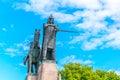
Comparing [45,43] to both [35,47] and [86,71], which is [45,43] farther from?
[86,71]

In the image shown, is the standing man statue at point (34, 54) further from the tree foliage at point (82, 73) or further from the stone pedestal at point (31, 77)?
the tree foliage at point (82, 73)

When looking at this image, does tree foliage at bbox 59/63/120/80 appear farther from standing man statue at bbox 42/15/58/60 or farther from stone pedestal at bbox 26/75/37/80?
standing man statue at bbox 42/15/58/60

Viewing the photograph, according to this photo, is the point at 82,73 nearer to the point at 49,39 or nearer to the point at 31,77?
the point at 31,77

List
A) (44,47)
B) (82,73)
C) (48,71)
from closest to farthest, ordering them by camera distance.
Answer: (48,71)
(44,47)
(82,73)

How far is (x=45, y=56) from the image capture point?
21344 millimetres

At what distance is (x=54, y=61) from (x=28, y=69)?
2064 mm

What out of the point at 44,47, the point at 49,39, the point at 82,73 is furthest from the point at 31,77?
the point at 82,73

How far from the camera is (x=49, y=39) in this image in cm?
2177

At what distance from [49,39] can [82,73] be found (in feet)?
58.8

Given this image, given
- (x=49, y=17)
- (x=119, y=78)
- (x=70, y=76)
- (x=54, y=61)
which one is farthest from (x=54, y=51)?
(x=119, y=78)

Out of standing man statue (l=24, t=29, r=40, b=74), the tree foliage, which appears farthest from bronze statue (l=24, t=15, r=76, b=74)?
the tree foliage

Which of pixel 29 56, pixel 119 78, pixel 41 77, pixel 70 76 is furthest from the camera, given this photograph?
pixel 119 78

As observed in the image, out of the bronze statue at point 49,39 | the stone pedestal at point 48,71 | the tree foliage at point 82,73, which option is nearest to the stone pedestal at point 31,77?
the stone pedestal at point 48,71

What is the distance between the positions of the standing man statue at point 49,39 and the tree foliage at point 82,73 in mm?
15419
